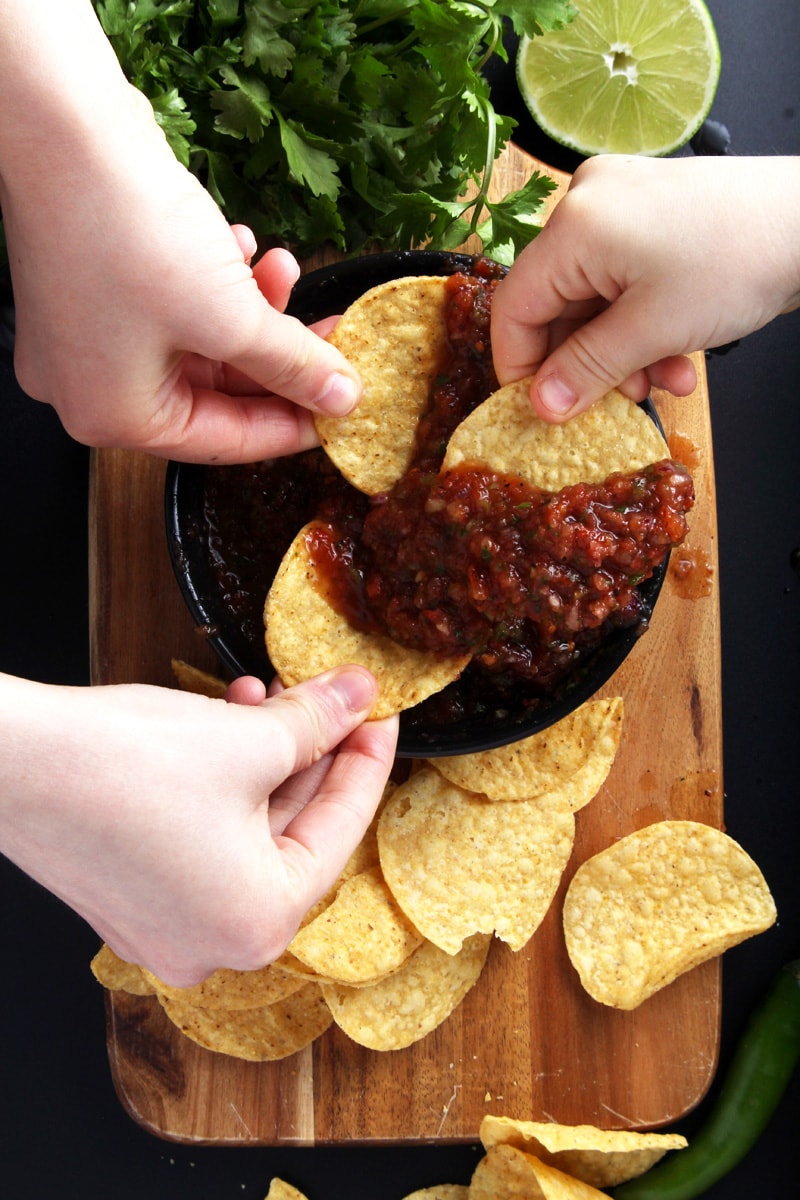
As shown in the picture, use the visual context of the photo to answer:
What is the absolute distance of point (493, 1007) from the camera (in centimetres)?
234

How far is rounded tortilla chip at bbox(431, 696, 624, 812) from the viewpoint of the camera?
2189 millimetres

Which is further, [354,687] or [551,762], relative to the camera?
[551,762]

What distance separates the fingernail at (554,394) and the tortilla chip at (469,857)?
0.81 metres

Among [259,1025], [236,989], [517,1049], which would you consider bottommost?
[517,1049]

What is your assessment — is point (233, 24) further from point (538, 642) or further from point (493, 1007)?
point (493, 1007)

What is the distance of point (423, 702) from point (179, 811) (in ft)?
1.93

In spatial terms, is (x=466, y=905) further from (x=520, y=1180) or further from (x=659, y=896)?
(x=520, y=1180)

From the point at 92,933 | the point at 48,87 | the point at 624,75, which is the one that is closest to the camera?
the point at 48,87

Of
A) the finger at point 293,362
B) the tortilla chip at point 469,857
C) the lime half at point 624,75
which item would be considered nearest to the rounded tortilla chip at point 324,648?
the finger at point 293,362

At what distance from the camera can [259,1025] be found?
7.36 ft

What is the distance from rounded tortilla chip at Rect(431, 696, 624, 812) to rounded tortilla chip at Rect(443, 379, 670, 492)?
1.78ft

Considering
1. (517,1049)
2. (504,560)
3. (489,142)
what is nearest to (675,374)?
(504,560)

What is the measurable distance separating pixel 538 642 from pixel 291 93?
43.1 inches

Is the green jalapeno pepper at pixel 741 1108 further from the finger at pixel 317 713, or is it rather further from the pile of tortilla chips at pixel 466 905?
the finger at pixel 317 713
